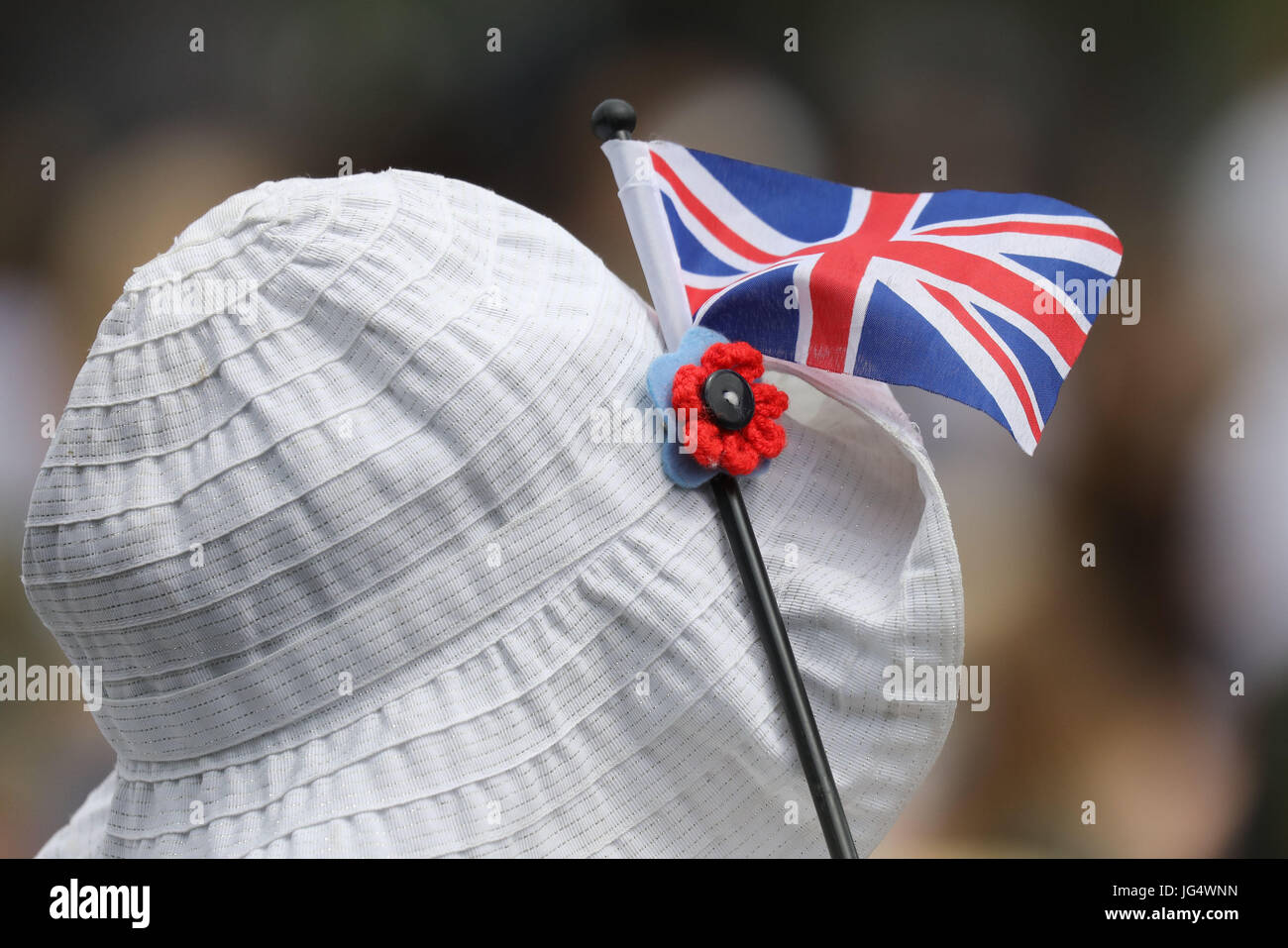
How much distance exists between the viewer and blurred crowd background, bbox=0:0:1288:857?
4.63 ft

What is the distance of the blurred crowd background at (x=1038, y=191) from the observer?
1411mm

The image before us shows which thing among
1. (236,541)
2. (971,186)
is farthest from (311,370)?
(971,186)

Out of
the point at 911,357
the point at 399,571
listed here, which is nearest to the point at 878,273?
the point at 911,357

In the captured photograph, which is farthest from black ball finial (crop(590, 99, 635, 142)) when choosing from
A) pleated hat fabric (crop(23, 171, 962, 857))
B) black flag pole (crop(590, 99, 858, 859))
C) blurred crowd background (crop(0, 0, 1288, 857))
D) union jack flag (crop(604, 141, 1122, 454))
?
blurred crowd background (crop(0, 0, 1288, 857))

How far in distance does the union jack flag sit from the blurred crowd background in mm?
772

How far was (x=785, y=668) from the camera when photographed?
535 millimetres

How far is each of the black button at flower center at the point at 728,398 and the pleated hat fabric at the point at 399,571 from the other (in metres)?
0.04

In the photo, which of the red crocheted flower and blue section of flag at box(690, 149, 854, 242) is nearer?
the red crocheted flower

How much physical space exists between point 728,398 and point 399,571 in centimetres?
19

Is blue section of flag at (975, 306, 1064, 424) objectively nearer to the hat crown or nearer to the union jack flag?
the union jack flag

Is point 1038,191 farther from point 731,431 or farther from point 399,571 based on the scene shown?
point 399,571

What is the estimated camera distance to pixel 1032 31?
1.43 metres

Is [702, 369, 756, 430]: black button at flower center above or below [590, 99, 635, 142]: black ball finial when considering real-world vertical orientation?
below

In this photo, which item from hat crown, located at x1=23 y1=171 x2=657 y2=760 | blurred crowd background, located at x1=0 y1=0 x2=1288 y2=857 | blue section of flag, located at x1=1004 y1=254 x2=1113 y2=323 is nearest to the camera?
hat crown, located at x1=23 y1=171 x2=657 y2=760
